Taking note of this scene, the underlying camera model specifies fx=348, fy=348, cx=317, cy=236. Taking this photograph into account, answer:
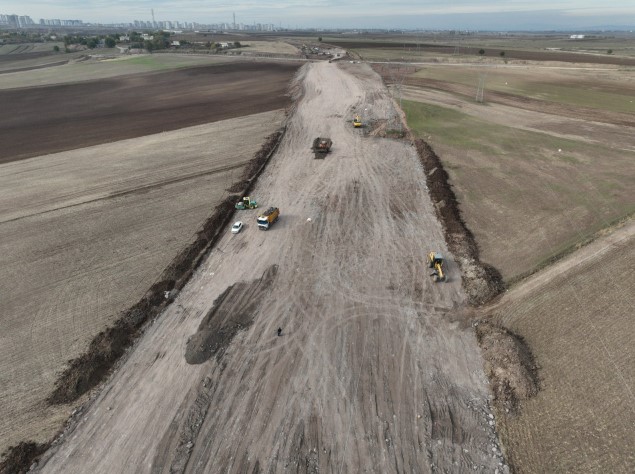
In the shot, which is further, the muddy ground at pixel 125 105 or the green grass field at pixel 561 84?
the green grass field at pixel 561 84

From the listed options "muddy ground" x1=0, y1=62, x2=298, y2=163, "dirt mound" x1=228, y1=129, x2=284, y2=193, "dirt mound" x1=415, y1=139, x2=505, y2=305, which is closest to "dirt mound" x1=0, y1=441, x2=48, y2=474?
"dirt mound" x1=415, y1=139, x2=505, y2=305

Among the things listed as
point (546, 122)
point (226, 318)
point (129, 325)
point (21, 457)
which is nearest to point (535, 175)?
point (546, 122)

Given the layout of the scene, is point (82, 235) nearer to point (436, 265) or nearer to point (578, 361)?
point (436, 265)

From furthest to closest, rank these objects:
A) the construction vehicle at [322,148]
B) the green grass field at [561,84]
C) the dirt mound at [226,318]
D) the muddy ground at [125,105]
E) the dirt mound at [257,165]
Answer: the green grass field at [561,84] → the muddy ground at [125,105] → the construction vehicle at [322,148] → the dirt mound at [257,165] → the dirt mound at [226,318]

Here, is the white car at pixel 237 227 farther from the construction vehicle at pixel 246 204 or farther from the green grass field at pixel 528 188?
the green grass field at pixel 528 188

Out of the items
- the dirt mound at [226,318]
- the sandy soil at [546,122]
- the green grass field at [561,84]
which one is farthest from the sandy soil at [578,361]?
the green grass field at [561,84]

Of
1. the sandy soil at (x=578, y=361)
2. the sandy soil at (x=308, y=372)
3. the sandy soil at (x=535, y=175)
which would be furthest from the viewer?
the sandy soil at (x=535, y=175)

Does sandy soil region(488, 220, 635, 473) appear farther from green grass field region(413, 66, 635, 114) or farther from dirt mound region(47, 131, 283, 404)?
green grass field region(413, 66, 635, 114)
